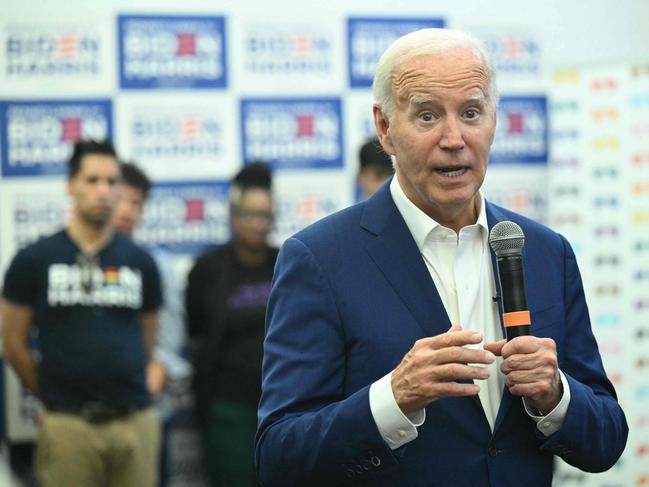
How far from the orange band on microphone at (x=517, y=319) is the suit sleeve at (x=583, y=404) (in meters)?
0.20

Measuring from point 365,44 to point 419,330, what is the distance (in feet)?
14.6

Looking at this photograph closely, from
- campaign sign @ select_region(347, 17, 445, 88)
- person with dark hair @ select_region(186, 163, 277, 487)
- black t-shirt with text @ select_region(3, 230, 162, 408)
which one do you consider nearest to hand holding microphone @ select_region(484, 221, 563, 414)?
black t-shirt with text @ select_region(3, 230, 162, 408)

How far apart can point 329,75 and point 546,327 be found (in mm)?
4294

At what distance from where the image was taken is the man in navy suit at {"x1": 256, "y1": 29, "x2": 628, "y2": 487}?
1972mm

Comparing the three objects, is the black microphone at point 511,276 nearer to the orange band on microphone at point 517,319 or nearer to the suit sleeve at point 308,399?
the orange band on microphone at point 517,319

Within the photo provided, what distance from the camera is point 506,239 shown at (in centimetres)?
204

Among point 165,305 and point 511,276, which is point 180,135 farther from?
point 511,276

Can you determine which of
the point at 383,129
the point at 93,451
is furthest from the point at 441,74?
the point at 93,451

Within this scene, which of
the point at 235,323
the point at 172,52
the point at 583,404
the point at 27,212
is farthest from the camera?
the point at 172,52

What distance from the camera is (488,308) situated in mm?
2180

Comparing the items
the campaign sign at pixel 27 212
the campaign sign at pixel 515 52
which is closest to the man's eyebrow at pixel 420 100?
the campaign sign at pixel 27 212

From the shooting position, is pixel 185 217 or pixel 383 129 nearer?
pixel 383 129

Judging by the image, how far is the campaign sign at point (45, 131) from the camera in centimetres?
573

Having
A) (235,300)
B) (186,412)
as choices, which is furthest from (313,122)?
(186,412)
